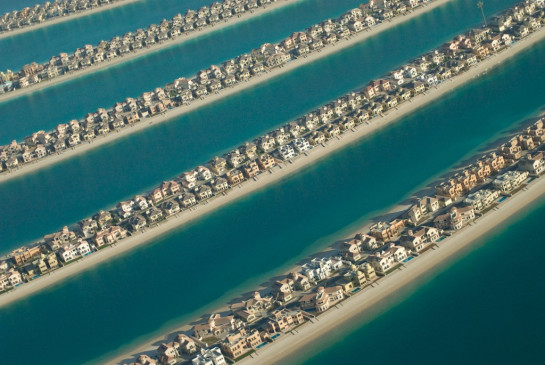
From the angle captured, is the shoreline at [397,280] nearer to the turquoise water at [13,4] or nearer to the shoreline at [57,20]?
the shoreline at [57,20]

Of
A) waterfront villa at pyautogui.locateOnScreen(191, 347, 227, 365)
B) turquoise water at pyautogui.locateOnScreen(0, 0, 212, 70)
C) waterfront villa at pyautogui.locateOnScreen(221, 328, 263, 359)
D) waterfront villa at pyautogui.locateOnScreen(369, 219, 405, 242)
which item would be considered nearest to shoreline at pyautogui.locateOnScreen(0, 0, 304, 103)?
turquoise water at pyautogui.locateOnScreen(0, 0, 212, 70)

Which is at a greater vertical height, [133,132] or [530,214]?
[133,132]

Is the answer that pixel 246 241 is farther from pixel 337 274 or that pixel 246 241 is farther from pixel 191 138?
pixel 191 138

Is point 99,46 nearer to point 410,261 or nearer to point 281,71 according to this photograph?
point 281,71

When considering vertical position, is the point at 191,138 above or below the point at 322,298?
above

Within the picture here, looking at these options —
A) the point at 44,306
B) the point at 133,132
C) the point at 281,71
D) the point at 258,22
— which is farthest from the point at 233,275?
the point at 258,22

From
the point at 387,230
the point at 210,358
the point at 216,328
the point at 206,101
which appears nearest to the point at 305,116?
the point at 206,101
